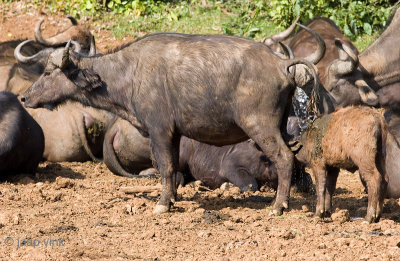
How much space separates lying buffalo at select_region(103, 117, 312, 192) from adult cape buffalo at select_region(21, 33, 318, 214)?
1.44m

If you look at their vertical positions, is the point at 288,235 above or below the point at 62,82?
below

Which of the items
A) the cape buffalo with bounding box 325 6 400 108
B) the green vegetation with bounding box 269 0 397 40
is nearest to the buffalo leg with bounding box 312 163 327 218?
the cape buffalo with bounding box 325 6 400 108

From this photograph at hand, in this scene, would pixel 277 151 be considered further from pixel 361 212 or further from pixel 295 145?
pixel 361 212

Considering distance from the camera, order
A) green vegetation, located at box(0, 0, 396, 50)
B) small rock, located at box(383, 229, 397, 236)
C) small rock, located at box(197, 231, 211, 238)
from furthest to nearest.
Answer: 1. green vegetation, located at box(0, 0, 396, 50)
2. small rock, located at box(197, 231, 211, 238)
3. small rock, located at box(383, 229, 397, 236)

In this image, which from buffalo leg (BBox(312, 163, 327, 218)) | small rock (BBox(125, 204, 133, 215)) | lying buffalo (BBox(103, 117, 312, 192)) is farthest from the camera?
lying buffalo (BBox(103, 117, 312, 192))

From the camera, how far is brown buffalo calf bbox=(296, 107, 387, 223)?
619 cm

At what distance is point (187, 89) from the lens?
7105mm

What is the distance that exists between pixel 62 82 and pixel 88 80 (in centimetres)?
34

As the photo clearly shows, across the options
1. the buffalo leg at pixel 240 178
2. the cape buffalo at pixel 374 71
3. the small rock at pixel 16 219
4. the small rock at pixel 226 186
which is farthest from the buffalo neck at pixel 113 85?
the cape buffalo at pixel 374 71

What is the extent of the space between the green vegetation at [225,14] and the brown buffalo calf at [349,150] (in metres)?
7.27

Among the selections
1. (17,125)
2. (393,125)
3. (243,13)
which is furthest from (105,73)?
(243,13)

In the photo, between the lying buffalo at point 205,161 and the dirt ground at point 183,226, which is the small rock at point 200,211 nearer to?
the dirt ground at point 183,226

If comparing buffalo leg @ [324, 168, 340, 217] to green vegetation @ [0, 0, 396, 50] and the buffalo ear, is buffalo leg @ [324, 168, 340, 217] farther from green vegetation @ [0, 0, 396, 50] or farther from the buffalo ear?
green vegetation @ [0, 0, 396, 50]

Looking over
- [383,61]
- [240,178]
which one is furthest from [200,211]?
[383,61]
